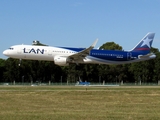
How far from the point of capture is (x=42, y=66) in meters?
117

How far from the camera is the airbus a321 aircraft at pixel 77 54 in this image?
6525 centimetres

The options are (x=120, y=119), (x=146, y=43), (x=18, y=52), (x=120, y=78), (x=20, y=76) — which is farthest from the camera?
(x=120, y=78)

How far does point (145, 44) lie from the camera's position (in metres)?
75.5

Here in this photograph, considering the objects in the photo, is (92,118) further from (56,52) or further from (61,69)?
(61,69)

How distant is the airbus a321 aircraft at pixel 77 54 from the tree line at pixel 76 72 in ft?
141

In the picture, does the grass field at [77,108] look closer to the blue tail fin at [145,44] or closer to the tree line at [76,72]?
the blue tail fin at [145,44]

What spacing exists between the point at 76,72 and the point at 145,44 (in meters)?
45.1

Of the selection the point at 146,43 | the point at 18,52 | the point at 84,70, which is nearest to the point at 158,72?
the point at 84,70

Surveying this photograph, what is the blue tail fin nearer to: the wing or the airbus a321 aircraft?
the airbus a321 aircraft

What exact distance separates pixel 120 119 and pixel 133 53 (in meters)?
54.7

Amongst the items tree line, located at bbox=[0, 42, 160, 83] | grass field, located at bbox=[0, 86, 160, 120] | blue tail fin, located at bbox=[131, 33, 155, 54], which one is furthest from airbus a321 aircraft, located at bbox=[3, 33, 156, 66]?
tree line, located at bbox=[0, 42, 160, 83]

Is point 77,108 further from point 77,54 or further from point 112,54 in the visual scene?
point 112,54

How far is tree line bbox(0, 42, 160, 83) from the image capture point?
114 metres

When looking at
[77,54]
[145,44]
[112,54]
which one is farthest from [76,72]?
[77,54]
